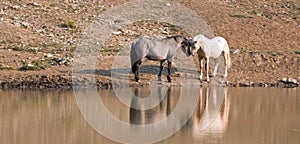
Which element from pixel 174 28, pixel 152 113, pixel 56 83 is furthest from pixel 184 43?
pixel 174 28

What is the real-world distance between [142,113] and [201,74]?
17.8 ft

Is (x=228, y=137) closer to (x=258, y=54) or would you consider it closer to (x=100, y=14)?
(x=258, y=54)

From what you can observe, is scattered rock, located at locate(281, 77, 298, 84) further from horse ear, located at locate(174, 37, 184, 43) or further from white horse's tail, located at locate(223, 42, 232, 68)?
horse ear, located at locate(174, 37, 184, 43)

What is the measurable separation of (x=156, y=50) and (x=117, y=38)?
198 inches

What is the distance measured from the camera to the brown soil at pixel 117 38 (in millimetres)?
21734

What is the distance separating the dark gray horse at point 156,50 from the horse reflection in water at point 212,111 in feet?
4.83

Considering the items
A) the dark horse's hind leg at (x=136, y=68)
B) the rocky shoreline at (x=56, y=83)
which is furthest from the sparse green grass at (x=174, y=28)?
the dark horse's hind leg at (x=136, y=68)

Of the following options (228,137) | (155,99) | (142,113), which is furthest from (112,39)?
(228,137)

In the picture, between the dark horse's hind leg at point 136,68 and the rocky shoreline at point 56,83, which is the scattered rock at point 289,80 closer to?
the rocky shoreline at point 56,83

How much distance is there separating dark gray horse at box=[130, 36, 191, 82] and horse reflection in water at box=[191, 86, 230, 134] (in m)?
1.47

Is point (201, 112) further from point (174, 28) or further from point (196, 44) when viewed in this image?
point (174, 28)

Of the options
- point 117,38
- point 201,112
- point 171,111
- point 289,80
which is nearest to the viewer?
Result: point 201,112

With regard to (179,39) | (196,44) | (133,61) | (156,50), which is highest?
(179,39)

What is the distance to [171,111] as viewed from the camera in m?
17.2
